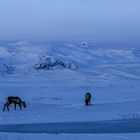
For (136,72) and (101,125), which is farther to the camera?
(136,72)

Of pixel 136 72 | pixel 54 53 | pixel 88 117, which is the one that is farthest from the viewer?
pixel 54 53

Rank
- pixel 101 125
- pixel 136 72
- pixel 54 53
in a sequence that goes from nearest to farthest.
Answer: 1. pixel 101 125
2. pixel 136 72
3. pixel 54 53

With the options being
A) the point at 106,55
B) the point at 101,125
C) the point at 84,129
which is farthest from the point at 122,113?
the point at 106,55

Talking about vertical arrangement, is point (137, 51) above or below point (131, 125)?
above

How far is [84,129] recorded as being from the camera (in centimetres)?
1595

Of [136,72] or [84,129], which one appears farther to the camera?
[136,72]

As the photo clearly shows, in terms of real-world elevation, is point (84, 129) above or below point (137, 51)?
below

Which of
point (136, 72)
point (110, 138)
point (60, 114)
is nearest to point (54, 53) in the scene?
point (136, 72)

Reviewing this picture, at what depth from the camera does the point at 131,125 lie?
658 inches

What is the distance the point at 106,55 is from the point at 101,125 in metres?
117

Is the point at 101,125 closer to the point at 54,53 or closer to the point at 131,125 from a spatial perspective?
the point at 131,125

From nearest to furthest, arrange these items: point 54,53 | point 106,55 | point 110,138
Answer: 1. point 110,138
2. point 54,53
3. point 106,55

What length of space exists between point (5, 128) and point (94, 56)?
11274 cm

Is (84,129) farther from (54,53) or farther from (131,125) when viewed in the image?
(54,53)
